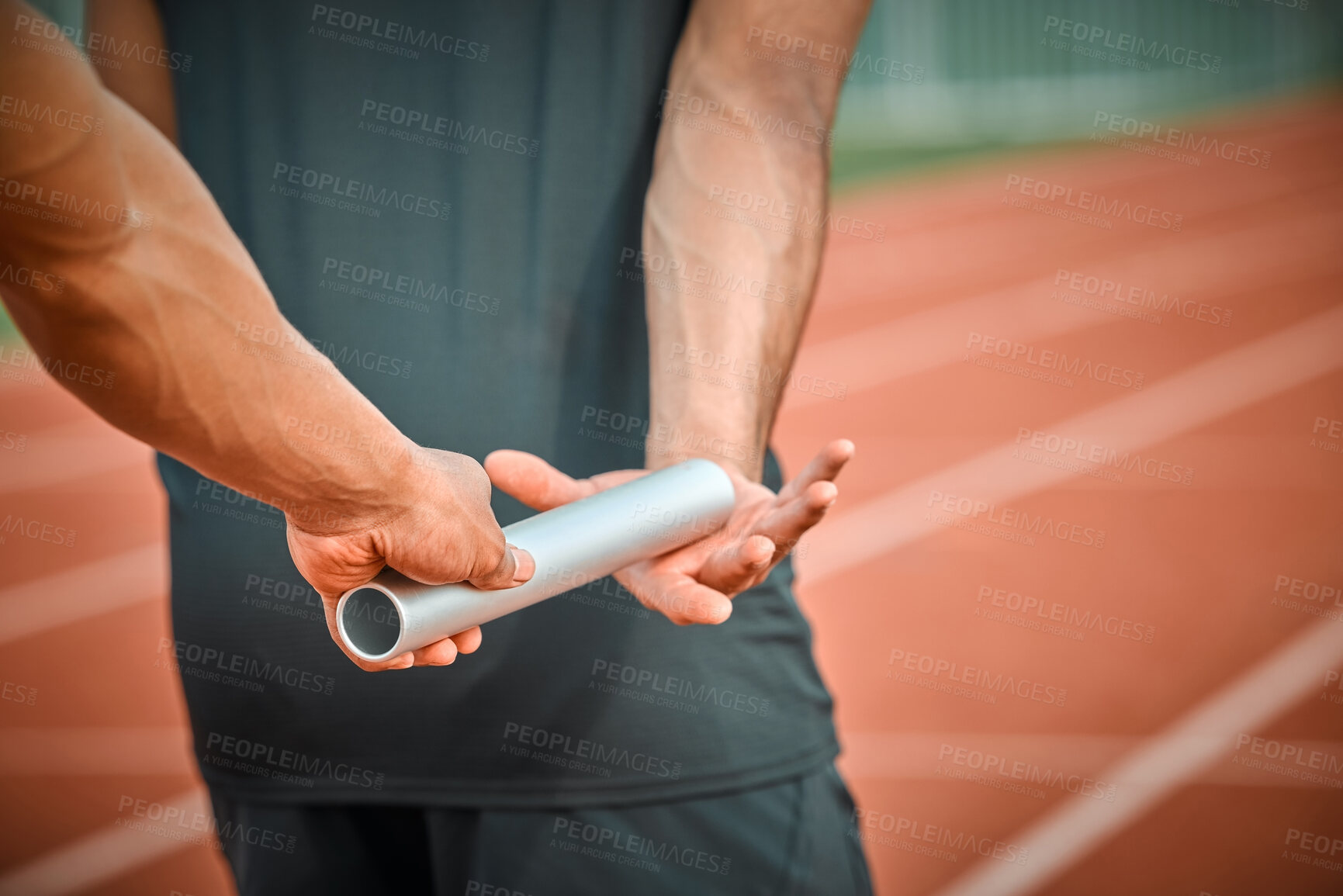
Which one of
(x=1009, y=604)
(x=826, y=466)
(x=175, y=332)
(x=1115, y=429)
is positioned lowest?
(x=1115, y=429)

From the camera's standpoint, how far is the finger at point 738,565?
1367 mm

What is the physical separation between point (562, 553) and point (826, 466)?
0.34 m

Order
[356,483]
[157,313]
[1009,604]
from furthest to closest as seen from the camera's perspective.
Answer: [1009,604], [356,483], [157,313]

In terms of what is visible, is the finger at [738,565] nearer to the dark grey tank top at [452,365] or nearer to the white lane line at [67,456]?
the dark grey tank top at [452,365]

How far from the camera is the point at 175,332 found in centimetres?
89

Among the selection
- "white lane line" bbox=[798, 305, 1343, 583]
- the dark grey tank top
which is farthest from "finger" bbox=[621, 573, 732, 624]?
"white lane line" bbox=[798, 305, 1343, 583]

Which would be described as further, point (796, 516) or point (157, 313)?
point (796, 516)

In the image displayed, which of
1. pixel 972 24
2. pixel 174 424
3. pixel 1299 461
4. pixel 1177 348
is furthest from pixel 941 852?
pixel 972 24

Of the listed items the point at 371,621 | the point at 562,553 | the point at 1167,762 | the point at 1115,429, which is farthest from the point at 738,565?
the point at 1115,429

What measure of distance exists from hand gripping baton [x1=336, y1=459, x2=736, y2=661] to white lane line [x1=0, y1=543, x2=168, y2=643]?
4.77 m

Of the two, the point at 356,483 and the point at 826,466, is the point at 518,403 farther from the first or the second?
the point at 356,483

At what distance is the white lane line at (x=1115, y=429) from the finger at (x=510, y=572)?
13.4ft

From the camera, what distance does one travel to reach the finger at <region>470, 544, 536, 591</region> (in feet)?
4.06

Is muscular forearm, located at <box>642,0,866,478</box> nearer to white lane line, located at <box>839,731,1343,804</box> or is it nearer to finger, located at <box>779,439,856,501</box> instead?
finger, located at <box>779,439,856,501</box>
